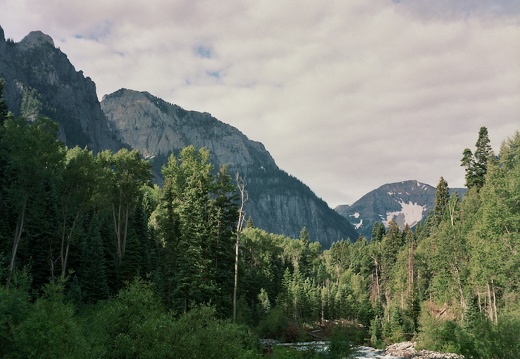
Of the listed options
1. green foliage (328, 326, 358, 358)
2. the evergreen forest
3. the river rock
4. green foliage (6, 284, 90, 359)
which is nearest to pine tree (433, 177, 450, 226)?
the evergreen forest

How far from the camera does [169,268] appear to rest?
49344 mm

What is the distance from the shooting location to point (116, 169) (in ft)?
179

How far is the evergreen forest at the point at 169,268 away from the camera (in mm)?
22578

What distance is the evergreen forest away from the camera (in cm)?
2258

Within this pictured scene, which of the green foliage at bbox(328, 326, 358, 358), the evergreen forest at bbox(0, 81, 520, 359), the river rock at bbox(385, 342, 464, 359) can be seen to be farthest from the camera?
the river rock at bbox(385, 342, 464, 359)

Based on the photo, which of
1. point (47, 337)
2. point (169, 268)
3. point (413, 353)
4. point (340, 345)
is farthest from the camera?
point (413, 353)

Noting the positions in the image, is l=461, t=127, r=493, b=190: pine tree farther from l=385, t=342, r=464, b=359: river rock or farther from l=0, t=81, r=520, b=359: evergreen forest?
l=385, t=342, r=464, b=359: river rock

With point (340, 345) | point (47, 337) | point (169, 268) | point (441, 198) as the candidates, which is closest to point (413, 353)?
point (340, 345)

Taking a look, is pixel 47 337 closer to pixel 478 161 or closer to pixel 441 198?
pixel 478 161

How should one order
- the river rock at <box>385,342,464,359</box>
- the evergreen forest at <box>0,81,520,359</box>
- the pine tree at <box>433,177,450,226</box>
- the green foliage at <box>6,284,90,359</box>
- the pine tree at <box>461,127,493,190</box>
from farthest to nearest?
the pine tree at <box>433,177,450,226</box> → the pine tree at <box>461,127,493,190</box> → the river rock at <box>385,342,464,359</box> → the evergreen forest at <box>0,81,520,359</box> → the green foliage at <box>6,284,90,359</box>

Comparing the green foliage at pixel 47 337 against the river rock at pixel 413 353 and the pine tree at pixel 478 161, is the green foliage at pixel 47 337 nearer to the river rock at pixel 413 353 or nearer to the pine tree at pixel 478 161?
the river rock at pixel 413 353

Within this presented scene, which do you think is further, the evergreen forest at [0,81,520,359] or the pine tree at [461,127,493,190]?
the pine tree at [461,127,493,190]

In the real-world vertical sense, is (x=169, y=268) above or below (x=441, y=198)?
below

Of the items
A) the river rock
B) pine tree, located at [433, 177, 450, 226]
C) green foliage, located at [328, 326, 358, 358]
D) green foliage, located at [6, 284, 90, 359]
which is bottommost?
the river rock
